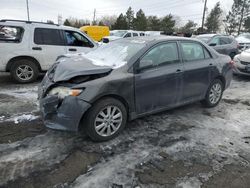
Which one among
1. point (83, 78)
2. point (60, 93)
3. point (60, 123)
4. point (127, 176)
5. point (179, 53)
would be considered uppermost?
point (179, 53)

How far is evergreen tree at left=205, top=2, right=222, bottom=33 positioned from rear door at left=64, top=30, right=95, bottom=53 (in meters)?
49.0

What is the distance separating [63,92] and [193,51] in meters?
2.81

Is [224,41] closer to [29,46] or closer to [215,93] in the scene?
[215,93]

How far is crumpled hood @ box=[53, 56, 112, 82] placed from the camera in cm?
340

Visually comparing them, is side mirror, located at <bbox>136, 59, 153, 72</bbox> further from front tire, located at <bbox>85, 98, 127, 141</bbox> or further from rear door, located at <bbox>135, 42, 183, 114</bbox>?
front tire, located at <bbox>85, 98, 127, 141</bbox>

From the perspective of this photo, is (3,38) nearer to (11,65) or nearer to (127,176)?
(11,65)

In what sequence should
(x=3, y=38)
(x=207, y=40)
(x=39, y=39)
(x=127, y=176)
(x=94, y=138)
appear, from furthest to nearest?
(x=207, y=40) → (x=39, y=39) → (x=3, y=38) → (x=94, y=138) → (x=127, y=176)

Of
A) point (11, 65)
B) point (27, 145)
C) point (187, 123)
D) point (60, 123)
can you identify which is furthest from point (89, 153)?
point (11, 65)

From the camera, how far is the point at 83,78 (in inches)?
135

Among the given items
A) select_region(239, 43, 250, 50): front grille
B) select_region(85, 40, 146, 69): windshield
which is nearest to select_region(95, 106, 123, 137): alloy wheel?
select_region(85, 40, 146, 69): windshield

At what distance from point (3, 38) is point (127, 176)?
564 cm

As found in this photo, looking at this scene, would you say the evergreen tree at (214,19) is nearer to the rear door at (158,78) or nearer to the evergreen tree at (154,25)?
the evergreen tree at (154,25)

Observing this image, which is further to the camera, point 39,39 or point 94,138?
point 39,39

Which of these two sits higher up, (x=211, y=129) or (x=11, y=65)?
(x=11, y=65)
